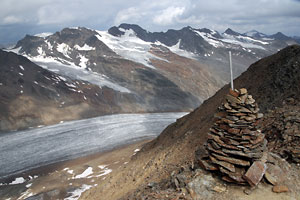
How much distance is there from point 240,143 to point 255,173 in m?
1.31

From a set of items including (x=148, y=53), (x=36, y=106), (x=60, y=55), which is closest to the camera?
(x=36, y=106)

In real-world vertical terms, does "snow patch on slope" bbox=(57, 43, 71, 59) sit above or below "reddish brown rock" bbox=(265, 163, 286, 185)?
above

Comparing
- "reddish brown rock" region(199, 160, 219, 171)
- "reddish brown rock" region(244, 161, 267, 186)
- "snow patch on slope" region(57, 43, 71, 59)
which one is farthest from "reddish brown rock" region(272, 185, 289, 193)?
"snow patch on slope" region(57, 43, 71, 59)

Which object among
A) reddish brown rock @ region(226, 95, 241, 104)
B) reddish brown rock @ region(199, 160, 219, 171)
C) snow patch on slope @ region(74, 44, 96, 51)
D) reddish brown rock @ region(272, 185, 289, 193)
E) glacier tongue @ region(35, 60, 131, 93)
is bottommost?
reddish brown rock @ region(272, 185, 289, 193)

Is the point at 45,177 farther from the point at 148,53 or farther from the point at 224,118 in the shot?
the point at 148,53

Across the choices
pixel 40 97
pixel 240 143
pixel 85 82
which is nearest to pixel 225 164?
pixel 240 143

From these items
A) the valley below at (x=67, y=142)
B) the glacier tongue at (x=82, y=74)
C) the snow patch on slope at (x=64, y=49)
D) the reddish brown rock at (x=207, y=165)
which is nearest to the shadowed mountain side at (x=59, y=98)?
the glacier tongue at (x=82, y=74)

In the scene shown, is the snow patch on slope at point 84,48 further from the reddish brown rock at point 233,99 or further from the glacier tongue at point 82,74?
the reddish brown rock at point 233,99

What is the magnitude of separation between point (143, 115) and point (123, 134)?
2328 centimetres

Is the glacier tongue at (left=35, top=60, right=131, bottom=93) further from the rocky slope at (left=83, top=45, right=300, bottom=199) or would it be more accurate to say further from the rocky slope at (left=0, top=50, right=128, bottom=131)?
the rocky slope at (left=83, top=45, right=300, bottom=199)

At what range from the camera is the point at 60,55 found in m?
150

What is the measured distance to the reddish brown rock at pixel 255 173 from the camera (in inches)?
431

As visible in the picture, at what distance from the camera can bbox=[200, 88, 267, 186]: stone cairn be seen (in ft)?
36.7

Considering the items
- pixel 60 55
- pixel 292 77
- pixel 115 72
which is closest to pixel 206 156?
pixel 292 77
